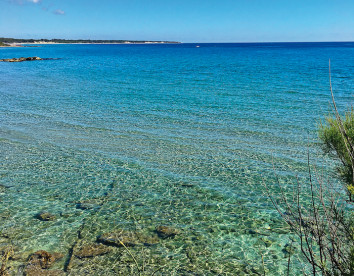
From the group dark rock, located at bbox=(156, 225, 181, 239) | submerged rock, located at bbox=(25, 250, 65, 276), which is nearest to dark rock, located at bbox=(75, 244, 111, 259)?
submerged rock, located at bbox=(25, 250, 65, 276)

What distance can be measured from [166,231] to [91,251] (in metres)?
1.69

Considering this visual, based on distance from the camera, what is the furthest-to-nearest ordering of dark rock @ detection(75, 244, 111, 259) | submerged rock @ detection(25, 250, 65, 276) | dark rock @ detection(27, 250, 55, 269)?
dark rock @ detection(75, 244, 111, 259)
dark rock @ detection(27, 250, 55, 269)
submerged rock @ detection(25, 250, 65, 276)

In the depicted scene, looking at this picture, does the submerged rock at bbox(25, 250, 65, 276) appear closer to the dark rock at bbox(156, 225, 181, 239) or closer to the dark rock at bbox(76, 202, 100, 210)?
→ the dark rock at bbox(76, 202, 100, 210)

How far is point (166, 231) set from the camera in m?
7.45

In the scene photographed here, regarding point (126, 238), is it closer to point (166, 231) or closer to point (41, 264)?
point (166, 231)

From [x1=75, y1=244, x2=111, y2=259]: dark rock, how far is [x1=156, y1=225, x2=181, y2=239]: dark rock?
1.20m

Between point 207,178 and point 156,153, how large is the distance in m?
2.95

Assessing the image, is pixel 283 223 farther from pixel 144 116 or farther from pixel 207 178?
pixel 144 116

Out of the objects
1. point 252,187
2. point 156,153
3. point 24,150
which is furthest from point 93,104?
point 252,187

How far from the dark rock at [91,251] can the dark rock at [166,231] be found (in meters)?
1.20

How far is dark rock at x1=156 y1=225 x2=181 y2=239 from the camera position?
24.1 feet

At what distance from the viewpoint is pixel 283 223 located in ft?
25.7

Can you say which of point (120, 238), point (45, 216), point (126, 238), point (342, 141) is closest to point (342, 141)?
point (342, 141)

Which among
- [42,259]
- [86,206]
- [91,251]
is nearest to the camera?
[42,259]
